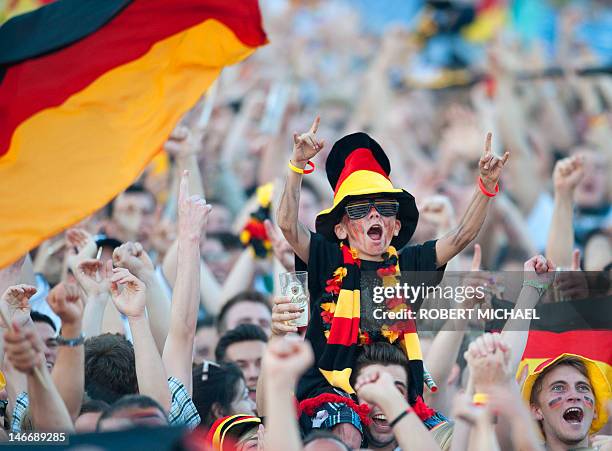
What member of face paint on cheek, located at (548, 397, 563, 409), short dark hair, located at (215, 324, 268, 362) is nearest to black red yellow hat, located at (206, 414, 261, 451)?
face paint on cheek, located at (548, 397, 563, 409)

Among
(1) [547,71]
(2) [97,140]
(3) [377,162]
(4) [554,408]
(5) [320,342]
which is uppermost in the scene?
(1) [547,71]

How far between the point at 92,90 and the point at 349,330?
2574 millimetres

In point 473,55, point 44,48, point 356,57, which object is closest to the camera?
point 44,48

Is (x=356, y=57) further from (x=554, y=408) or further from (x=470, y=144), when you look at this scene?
(x=554, y=408)

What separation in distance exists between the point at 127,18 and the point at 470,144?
605cm

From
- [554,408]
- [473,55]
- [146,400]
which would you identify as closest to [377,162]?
[554,408]

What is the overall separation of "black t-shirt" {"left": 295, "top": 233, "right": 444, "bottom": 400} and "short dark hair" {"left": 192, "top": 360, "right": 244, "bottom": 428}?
2.24ft

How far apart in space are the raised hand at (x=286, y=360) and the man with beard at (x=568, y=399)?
1864mm

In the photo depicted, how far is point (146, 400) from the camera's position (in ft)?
15.9

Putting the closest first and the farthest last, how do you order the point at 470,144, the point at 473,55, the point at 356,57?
the point at 470,144, the point at 473,55, the point at 356,57

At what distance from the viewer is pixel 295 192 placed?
588 cm

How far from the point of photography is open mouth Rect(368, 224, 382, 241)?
5957 mm

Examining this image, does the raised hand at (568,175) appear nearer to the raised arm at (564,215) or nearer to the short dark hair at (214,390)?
the raised arm at (564,215)

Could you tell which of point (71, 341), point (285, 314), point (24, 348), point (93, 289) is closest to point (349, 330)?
point (285, 314)
